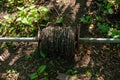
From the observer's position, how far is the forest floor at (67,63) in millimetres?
4418

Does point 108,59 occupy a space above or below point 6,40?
below

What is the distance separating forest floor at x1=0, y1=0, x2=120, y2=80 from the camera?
14.5 feet

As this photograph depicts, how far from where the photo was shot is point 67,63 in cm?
457

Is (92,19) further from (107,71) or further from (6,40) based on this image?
(6,40)

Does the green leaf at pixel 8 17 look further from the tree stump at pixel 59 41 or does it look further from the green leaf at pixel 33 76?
the green leaf at pixel 33 76

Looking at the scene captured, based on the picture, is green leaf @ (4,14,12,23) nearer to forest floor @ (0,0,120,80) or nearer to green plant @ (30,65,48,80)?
forest floor @ (0,0,120,80)

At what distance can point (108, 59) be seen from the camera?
15.1 ft

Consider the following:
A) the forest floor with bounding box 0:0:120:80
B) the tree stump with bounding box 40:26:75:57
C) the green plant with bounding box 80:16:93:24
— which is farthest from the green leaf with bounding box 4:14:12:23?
the green plant with bounding box 80:16:93:24

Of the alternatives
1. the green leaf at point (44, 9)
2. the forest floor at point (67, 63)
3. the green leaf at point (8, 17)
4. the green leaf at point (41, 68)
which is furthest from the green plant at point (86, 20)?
the green leaf at point (8, 17)

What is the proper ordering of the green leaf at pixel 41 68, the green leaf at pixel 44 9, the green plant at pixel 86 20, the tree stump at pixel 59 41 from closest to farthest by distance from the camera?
the tree stump at pixel 59 41
the green leaf at pixel 41 68
the green plant at pixel 86 20
the green leaf at pixel 44 9

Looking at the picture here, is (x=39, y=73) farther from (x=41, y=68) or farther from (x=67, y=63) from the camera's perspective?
(x=67, y=63)

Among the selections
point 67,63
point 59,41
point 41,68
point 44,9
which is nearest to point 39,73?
point 41,68

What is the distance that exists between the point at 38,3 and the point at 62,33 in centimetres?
150

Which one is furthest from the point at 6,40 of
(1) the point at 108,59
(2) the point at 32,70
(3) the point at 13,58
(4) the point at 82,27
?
(1) the point at 108,59
